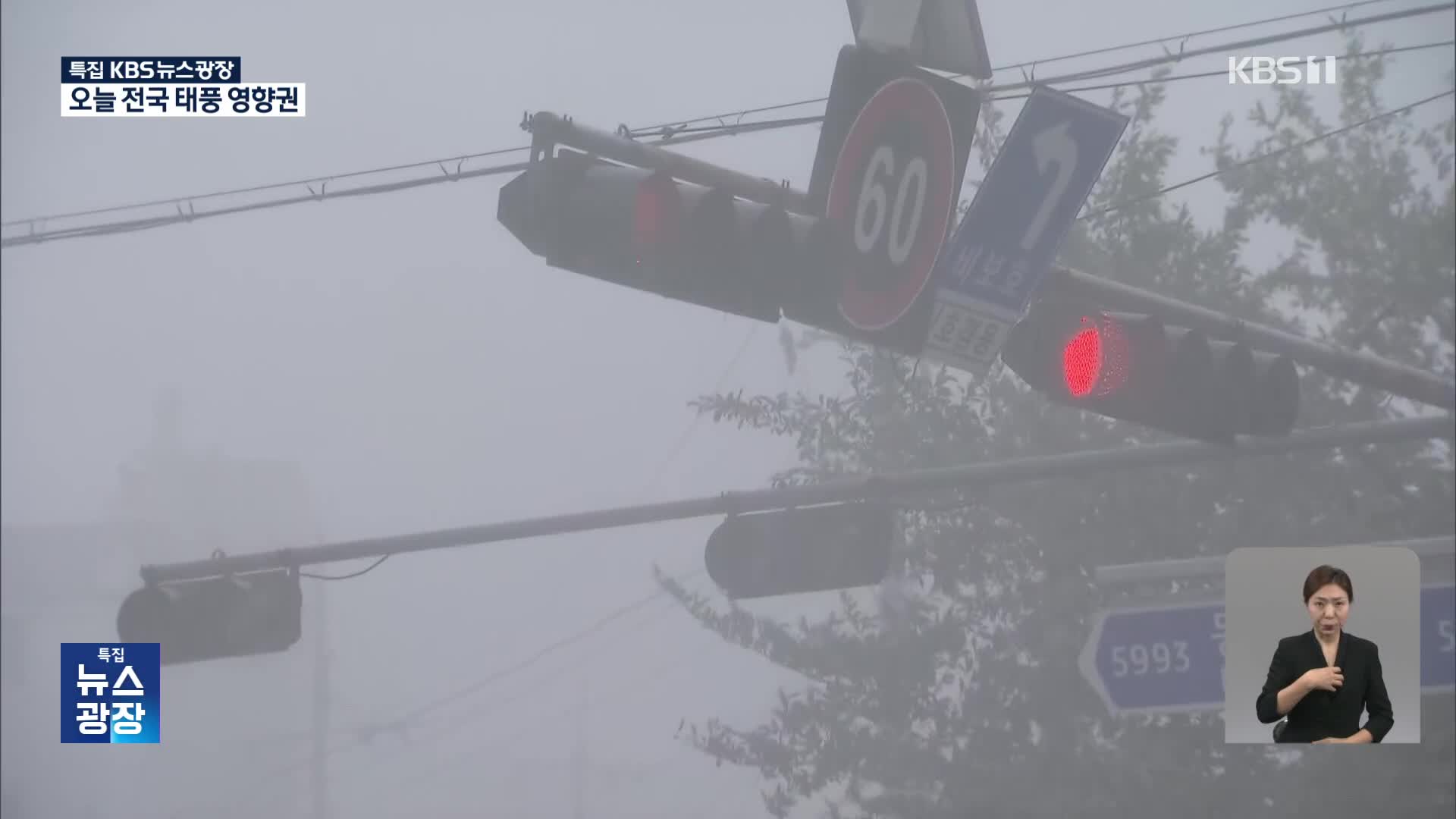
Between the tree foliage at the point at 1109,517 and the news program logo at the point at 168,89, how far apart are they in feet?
12.4

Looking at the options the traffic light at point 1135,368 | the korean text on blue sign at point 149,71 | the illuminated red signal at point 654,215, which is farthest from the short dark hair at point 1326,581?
the korean text on blue sign at point 149,71

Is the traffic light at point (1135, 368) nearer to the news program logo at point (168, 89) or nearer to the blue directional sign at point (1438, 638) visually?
the blue directional sign at point (1438, 638)

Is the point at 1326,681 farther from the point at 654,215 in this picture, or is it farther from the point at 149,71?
the point at 149,71

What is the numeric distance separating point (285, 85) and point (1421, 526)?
8516 millimetres

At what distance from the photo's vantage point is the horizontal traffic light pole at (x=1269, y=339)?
22.5ft

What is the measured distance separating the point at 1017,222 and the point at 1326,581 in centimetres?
222

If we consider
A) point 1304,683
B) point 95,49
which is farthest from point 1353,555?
point 95,49

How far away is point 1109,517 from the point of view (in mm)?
12242

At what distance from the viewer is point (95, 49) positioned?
8.24m

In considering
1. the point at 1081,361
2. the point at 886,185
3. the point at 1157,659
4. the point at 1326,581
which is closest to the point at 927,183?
the point at 886,185

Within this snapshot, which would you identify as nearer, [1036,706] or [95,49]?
[95,49]

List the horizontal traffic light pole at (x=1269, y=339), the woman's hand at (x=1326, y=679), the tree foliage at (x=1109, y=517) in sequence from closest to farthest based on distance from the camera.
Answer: the horizontal traffic light pole at (x=1269, y=339)
the woman's hand at (x=1326, y=679)
the tree foliage at (x=1109, y=517)

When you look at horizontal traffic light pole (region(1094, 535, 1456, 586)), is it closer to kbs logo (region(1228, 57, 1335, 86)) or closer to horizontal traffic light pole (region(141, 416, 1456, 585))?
horizontal traffic light pole (region(141, 416, 1456, 585))

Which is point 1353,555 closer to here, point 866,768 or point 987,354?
point 987,354
